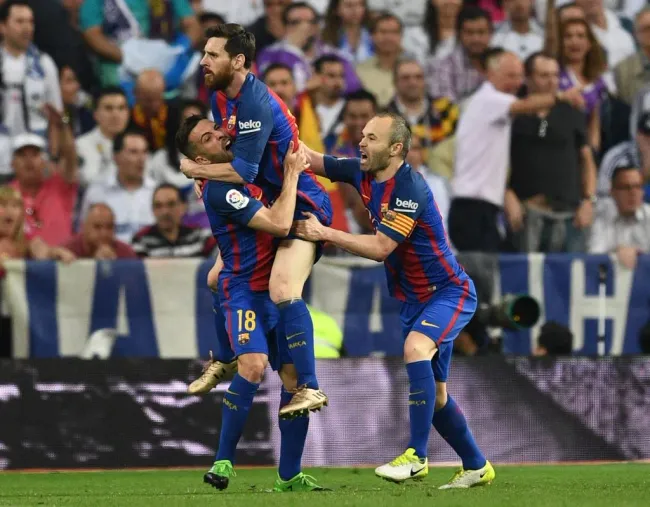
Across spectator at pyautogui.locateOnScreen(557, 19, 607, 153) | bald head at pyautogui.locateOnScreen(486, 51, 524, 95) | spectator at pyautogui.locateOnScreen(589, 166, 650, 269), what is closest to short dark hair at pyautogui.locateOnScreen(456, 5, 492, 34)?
bald head at pyautogui.locateOnScreen(486, 51, 524, 95)

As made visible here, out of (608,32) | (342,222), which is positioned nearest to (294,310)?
(342,222)

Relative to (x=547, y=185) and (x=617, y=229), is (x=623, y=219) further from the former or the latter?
(x=547, y=185)

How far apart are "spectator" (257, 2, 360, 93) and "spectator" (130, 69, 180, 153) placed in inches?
43.1

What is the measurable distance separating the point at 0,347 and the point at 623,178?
21.3ft

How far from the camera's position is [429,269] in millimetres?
8617

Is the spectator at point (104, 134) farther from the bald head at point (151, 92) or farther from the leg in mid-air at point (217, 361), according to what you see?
the leg in mid-air at point (217, 361)

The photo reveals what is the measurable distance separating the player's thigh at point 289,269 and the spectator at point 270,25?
20.7 ft

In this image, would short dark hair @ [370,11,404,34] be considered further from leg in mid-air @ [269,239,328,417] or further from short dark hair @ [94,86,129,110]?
leg in mid-air @ [269,239,328,417]

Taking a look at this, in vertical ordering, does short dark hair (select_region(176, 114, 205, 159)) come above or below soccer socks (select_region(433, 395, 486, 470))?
above

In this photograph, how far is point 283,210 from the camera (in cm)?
817

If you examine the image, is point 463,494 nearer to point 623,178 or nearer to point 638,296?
point 638,296

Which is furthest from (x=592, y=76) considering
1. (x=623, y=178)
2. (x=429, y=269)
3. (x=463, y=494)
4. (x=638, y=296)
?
(x=463, y=494)

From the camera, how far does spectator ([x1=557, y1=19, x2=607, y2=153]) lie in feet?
47.8

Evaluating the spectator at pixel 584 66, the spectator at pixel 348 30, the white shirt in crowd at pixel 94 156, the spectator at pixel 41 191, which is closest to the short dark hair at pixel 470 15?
the spectator at pixel 584 66
